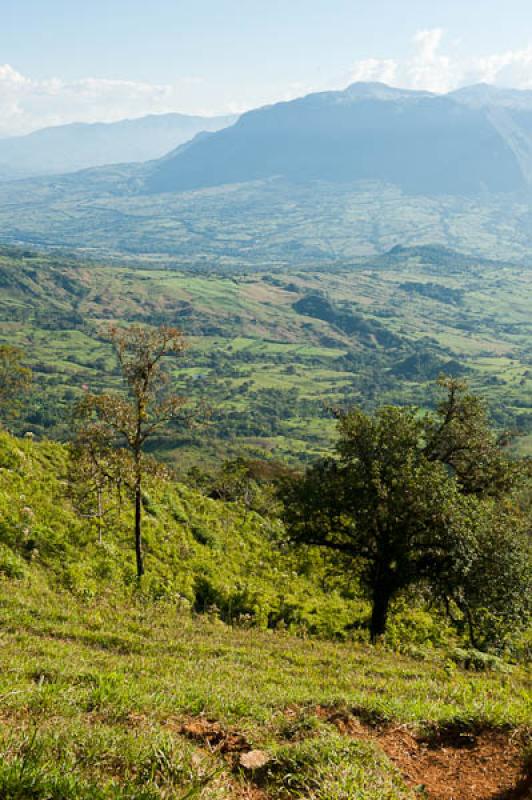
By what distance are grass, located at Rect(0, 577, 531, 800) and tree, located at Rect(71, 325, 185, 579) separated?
5.12 m

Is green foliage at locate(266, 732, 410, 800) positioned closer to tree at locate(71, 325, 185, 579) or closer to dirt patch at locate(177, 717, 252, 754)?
dirt patch at locate(177, 717, 252, 754)

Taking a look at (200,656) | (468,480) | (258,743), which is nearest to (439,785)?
(258,743)

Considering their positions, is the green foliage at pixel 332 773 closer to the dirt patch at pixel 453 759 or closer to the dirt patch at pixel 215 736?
the dirt patch at pixel 453 759

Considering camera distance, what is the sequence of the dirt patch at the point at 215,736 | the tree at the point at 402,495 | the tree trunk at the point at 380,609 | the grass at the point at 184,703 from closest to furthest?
the grass at the point at 184,703
the dirt patch at the point at 215,736
the tree at the point at 402,495
the tree trunk at the point at 380,609

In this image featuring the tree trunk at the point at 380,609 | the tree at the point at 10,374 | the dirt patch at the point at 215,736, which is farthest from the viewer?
the tree at the point at 10,374

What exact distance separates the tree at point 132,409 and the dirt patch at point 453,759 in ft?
47.2

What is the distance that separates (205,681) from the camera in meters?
12.3

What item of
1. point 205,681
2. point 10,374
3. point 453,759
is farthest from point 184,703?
point 10,374

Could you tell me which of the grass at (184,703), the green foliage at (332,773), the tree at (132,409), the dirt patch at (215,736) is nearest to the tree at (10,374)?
the tree at (132,409)

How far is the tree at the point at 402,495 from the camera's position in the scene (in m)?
23.5

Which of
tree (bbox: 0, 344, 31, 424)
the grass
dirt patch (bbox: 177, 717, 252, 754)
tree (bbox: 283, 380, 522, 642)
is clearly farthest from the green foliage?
tree (bbox: 0, 344, 31, 424)

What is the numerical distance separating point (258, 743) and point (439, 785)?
7.96ft

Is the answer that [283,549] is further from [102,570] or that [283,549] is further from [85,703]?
[85,703]

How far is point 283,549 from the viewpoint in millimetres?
33281
